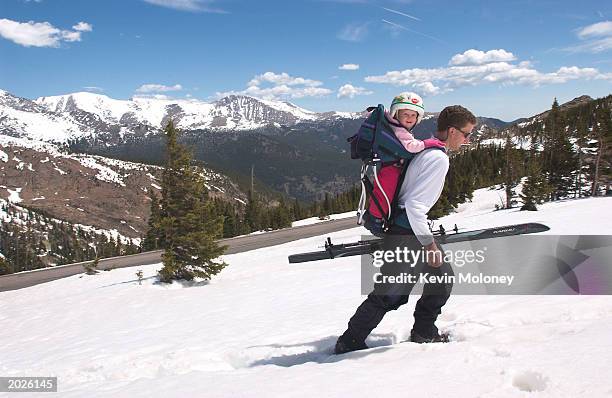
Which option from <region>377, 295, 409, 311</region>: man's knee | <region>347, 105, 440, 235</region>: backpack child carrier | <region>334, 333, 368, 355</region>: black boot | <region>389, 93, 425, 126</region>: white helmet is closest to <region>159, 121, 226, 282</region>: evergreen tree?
<region>334, 333, 368, 355</region>: black boot

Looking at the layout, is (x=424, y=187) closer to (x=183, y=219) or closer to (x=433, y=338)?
(x=433, y=338)

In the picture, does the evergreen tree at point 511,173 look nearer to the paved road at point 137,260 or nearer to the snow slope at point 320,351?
the paved road at point 137,260

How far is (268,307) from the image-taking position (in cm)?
981

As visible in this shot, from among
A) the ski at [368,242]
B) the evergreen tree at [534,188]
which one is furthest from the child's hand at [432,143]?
the evergreen tree at [534,188]

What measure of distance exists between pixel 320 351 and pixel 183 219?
14.7m

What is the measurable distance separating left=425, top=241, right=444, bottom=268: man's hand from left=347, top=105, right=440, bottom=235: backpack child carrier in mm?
313

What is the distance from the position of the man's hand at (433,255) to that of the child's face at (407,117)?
119 centimetres

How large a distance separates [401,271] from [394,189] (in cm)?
87

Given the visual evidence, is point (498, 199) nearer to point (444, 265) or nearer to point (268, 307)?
point (268, 307)

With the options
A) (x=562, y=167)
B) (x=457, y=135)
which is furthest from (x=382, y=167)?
(x=562, y=167)

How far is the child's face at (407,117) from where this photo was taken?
3.95 meters

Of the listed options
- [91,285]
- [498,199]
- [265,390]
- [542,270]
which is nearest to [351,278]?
[542,270]

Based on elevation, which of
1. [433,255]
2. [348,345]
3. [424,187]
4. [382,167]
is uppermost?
[382,167]

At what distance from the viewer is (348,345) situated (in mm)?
4641
